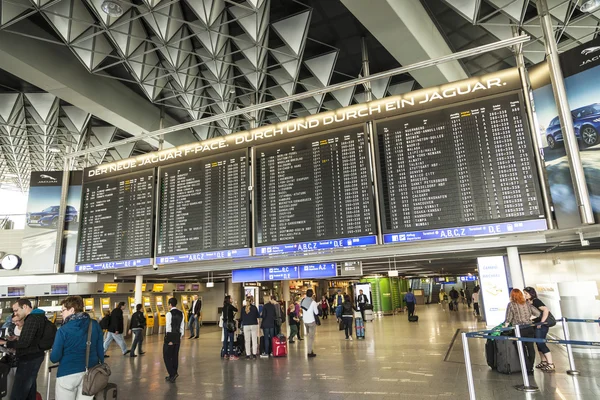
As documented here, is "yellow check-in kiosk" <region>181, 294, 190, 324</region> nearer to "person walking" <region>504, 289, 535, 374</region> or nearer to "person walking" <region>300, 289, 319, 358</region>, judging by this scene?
"person walking" <region>300, 289, 319, 358</region>

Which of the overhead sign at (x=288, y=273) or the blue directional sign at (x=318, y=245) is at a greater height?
the blue directional sign at (x=318, y=245)

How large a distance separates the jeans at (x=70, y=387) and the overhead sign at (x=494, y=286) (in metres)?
8.00

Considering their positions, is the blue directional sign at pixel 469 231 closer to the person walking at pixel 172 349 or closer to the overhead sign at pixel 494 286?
the overhead sign at pixel 494 286

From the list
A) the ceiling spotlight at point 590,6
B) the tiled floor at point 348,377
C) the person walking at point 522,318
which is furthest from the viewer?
the ceiling spotlight at point 590,6

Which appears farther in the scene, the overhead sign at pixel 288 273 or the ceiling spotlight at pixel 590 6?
the overhead sign at pixel 288 273

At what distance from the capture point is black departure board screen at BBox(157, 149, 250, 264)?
29.6 ft

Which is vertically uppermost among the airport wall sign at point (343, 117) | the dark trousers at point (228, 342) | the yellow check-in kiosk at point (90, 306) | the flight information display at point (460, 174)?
the airport wall sign at point (343, 117)

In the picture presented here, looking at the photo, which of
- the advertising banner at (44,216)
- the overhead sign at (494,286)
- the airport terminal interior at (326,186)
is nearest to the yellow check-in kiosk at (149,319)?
the airport terminal interior at (326,186)

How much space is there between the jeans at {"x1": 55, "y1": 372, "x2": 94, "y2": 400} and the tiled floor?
216 centimetres

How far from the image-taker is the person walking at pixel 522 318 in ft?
22.0

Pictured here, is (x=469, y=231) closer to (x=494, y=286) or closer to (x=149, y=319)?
(x=494, y=286)

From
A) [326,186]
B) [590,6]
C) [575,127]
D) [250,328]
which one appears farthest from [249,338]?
[590,6]

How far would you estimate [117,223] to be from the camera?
10562mm

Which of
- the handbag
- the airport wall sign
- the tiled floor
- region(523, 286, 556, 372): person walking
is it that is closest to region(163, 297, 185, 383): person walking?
the tiled floor
